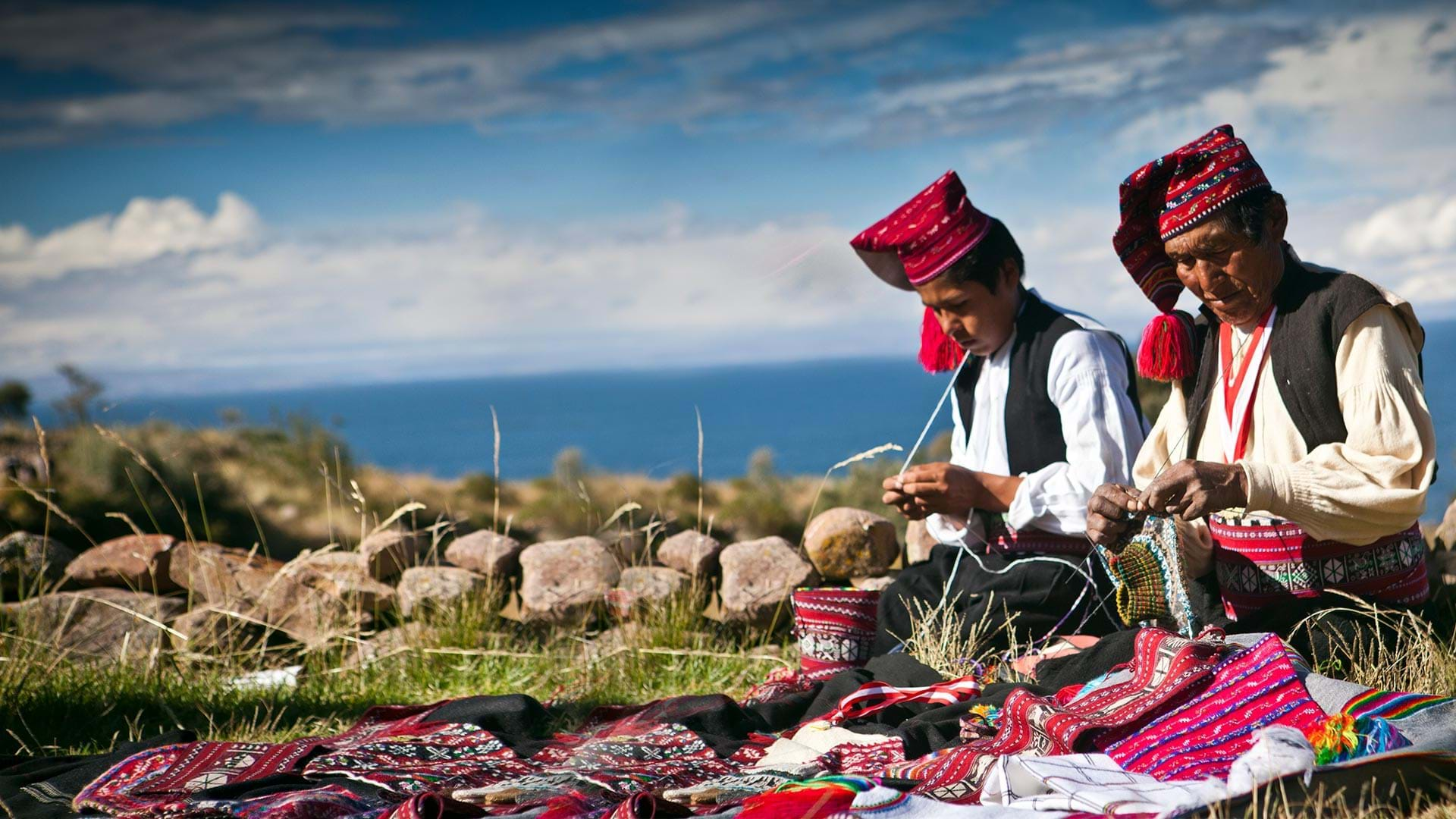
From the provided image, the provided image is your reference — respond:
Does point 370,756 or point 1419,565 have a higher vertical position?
point 1419,565

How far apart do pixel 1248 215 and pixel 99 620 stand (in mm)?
4660

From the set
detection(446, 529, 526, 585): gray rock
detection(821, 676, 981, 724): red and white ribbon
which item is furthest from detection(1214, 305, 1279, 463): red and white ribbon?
detection(446, 529, 526, 585): gray rock

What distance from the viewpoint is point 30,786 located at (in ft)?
9.18

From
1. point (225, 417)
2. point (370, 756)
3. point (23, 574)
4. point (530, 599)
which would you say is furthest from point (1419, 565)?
point (225, 417)

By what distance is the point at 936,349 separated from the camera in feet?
13.0

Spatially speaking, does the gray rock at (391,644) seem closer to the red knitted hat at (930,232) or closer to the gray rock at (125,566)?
the gray rock at (125,566)

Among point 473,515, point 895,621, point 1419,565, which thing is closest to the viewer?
point 1419,565

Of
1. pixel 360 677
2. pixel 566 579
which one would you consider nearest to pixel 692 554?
pixel 566 579

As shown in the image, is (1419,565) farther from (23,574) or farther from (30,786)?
(23,574)

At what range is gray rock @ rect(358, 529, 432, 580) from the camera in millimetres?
5305

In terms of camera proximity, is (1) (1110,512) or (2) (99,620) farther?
(2) (99,620)

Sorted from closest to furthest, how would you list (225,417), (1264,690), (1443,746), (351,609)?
1. (1443,746)
2. (1264,690)
3. (351,609)
4. (225,417)

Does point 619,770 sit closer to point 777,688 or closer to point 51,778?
point 777,688

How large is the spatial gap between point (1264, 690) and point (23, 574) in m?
4.95
